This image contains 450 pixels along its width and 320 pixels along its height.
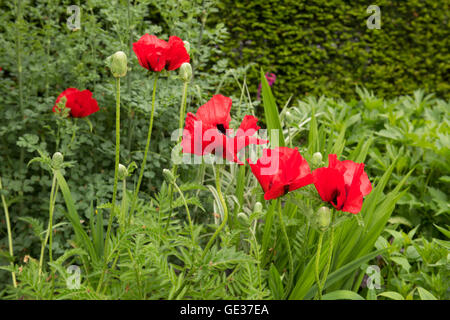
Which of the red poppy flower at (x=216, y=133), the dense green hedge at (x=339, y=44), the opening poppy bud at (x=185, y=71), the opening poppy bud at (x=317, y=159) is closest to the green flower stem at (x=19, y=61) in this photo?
the opening poppy bud at (x=185, y=71)

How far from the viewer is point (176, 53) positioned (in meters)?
0.73

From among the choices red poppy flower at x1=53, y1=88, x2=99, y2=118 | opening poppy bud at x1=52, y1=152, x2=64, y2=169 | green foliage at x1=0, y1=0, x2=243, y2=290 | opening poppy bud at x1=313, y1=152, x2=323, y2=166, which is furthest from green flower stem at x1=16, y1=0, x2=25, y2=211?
opening poppy bud at x1=313, y1=152, x2=323, y2=166

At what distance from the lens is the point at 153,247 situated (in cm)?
64

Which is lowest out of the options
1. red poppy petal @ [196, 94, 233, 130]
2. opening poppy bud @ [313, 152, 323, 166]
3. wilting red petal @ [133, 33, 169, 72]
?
opening poppy bud @ [313, 152, 323, 166]

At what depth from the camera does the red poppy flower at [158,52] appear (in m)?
0.71

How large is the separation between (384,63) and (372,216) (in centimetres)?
242

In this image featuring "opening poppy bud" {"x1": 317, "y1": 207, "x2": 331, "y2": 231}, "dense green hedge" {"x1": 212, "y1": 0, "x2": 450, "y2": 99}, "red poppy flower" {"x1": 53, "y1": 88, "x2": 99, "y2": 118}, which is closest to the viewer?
"opening poppy bud" {"x1": 317, "y1": 207, "x2": 331, "y2": 231}

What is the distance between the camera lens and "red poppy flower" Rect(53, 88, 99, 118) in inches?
47.4

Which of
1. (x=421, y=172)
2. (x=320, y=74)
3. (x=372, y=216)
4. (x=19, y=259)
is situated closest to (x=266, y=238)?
(x=372, y=216)

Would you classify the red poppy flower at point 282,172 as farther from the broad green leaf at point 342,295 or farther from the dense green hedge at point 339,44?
the dense green hedge at point 339,44

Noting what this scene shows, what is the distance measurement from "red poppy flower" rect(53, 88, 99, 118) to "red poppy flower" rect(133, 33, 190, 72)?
56 cm

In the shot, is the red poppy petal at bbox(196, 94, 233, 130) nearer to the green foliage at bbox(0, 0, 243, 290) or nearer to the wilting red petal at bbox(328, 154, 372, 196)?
the wilting red petal at bbox(328, 154, 372, 196)

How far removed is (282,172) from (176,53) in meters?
0.33

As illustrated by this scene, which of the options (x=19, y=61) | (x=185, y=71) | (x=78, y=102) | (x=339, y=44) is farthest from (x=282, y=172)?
(x=339, y=44)
